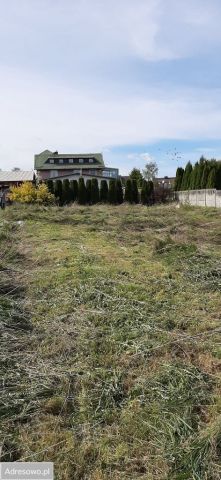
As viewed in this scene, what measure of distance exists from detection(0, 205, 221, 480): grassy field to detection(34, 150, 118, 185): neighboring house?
46.6 meters

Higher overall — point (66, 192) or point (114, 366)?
point (66, 192)

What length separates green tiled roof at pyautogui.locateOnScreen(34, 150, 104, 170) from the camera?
52344 millimetres

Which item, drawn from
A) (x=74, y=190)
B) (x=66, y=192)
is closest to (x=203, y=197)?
(x=74, y=190)

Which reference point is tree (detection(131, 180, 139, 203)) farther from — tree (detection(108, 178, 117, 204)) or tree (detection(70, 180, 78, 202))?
tree (detection(70, 180, 78, 202))

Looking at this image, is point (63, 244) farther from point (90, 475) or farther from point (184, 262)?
point (90, 475)

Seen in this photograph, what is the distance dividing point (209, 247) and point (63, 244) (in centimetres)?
237

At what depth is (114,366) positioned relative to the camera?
295 centimetres

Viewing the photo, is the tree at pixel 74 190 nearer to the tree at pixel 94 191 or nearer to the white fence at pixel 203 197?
the tree at pixel 94 191

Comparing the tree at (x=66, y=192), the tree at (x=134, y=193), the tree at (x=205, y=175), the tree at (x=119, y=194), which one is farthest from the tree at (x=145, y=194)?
the tree at (x=205, y=175)

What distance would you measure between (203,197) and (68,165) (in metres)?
35.9

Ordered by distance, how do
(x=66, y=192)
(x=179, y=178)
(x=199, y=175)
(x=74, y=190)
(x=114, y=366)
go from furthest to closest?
(x=74, y=190)
(x=66, y=192)
(x=179, y=178)
(x=199, y=175)
(x=114, y=366)

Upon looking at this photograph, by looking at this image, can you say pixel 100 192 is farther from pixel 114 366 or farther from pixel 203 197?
pixel 114 366

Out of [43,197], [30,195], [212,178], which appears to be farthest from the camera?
[212,178]

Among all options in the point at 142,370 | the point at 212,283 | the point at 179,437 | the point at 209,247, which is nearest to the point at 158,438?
the point at 179,437
